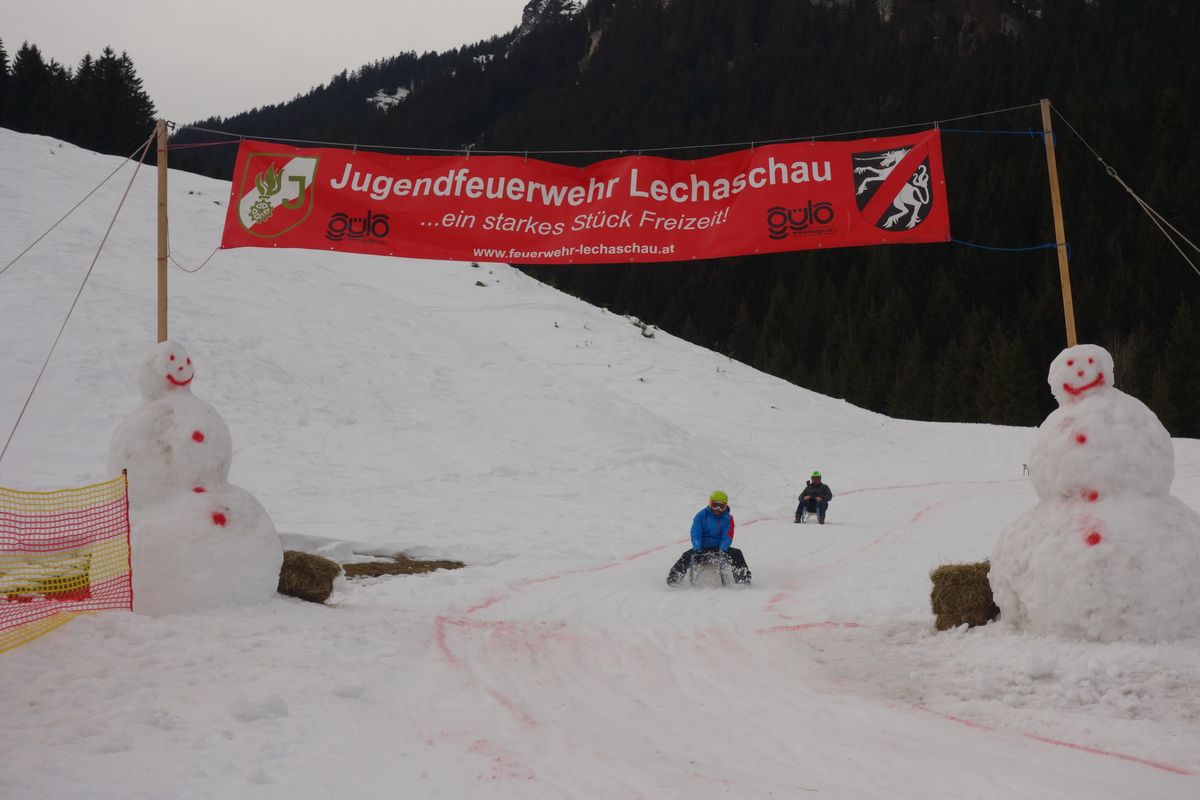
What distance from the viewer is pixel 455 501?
1675 centimetres

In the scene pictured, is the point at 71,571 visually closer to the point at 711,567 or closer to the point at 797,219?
the point at 711,567

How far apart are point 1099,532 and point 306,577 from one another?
6.36 m

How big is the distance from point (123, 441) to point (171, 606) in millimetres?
1577

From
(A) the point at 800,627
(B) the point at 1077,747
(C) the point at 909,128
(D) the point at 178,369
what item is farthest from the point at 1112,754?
(C) the point at 909,128

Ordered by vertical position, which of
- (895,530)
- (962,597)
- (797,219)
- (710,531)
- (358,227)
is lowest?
(895,530)

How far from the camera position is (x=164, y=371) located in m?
8.01

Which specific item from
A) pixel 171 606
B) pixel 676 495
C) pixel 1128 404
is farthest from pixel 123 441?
pixel 676 495

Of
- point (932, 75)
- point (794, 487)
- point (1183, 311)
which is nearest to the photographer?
point (794, 487)

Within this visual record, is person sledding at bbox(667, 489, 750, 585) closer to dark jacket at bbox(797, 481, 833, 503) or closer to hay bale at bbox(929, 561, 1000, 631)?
hay bale at bbox(929, 561, 1000, 631)

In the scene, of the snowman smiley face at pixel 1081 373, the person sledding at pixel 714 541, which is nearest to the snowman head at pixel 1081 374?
the snowman smiley face at pixel 1081 373

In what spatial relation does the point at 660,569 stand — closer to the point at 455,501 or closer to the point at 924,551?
the point at 924,551

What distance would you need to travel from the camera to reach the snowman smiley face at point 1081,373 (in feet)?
23.3

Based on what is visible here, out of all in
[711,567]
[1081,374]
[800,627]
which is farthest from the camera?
[711,567]

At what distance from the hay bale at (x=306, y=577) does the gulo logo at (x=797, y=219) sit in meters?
5.76
